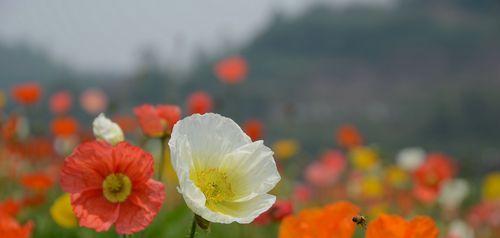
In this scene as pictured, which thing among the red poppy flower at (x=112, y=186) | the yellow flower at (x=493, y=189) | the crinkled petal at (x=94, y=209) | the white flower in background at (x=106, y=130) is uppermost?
the yellow flower at (x=493, y=189)

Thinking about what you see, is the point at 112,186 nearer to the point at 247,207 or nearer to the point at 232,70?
the point at 247,207

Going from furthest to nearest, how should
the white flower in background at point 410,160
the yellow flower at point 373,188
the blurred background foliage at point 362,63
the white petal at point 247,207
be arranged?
the blurred background foliage at point 362,63, the yellow flower at point 373,188, the white flower in background at point 410,160, the white petal at point 247,207

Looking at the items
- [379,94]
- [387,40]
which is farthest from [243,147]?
[387,40]

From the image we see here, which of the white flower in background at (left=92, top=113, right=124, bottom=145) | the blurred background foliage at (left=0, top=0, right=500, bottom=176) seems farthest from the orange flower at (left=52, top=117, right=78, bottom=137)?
the blurred background foliage at (left=0, top=0, right=500, bottom=176)

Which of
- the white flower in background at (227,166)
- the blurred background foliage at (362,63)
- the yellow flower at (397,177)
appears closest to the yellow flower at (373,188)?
the yellow flower at (397,177)

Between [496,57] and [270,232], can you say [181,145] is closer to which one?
[270,232]

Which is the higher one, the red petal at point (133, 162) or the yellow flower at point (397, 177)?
the yellow flower at point (397, 177)

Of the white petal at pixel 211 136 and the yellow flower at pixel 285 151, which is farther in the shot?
the yellow flower at pixel 285 151

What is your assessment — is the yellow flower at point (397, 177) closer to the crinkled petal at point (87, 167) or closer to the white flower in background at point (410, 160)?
the white flower in background at point (410, 160)
